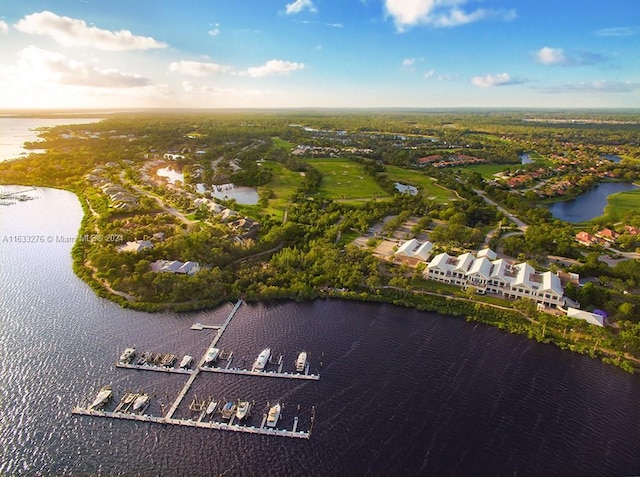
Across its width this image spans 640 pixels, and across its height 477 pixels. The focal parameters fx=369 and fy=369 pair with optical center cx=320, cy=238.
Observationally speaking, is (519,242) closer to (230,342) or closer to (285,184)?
(230,342)

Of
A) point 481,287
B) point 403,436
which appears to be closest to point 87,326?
point 403,436

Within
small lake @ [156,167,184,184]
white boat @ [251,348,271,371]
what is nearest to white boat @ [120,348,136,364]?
white boat @ [251,348,271,371]

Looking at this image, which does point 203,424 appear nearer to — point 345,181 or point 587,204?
point 345,181

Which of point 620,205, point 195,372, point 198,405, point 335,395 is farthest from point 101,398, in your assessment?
point 620,205

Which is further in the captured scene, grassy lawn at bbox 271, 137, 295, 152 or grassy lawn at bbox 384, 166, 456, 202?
grassy lawn at bbox 271, 137, 295, 152

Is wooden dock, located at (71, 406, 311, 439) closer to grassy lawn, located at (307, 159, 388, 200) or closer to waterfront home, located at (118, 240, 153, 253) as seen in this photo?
waterfront home, located at (118, 240, 153, 253)
